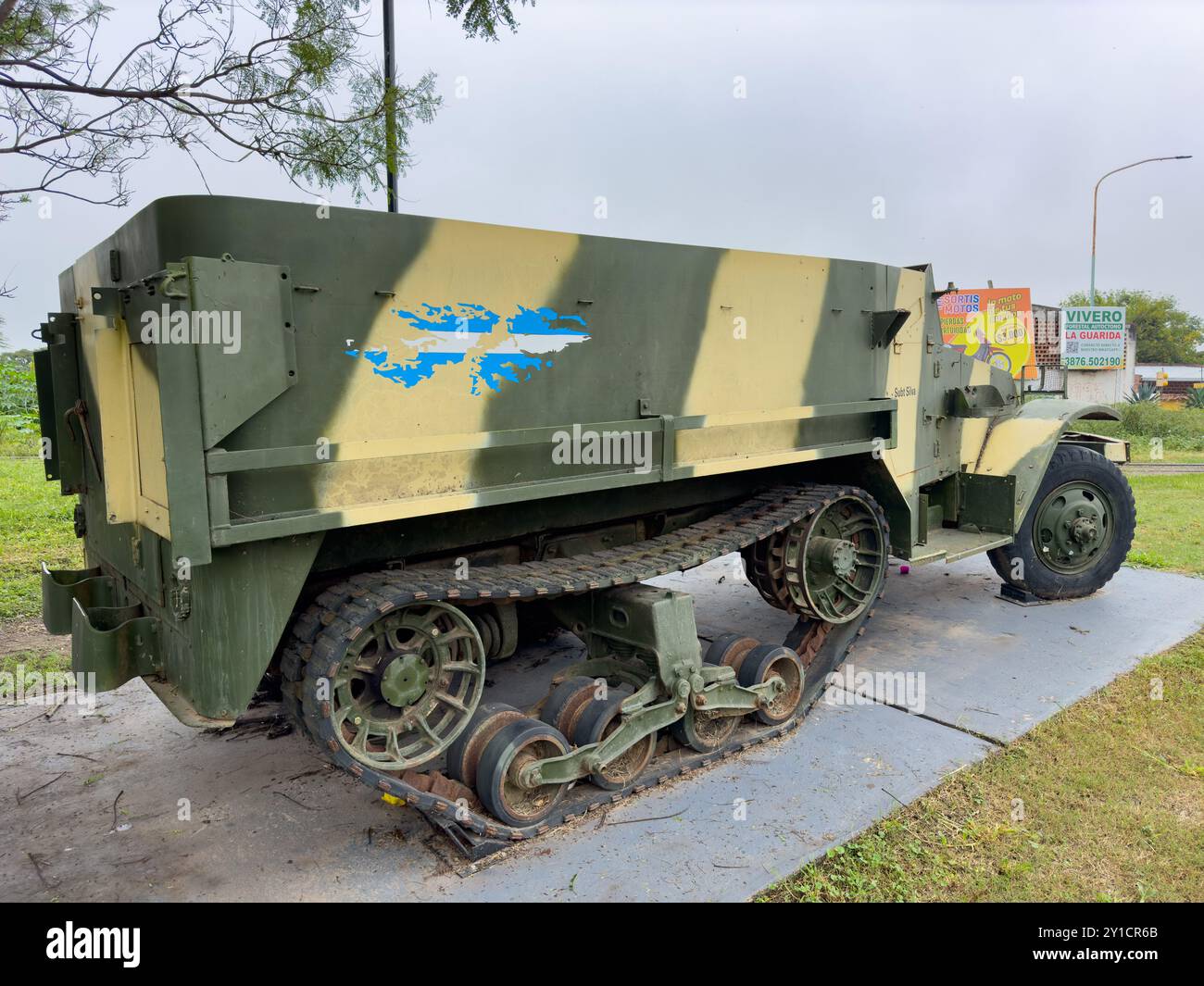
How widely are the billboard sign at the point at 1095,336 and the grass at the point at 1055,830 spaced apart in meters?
16.0

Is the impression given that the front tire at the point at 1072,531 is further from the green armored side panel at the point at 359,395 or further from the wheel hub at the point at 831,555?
the green armored side panel at the point at 359,395

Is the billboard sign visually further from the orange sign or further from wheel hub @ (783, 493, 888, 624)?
wheel hub @ (783, 493, 888, 624)

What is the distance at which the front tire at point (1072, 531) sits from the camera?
6.98m

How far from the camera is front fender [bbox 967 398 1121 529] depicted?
645 centimetres

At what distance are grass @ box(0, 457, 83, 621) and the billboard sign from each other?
59.5 feet

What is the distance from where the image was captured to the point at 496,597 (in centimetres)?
365

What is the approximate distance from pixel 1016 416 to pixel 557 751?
4.88 metres

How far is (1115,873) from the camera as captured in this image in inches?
140

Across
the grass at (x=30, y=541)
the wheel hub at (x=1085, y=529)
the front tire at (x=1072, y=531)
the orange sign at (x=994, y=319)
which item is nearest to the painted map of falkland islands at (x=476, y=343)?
the front tire at (x=1072, y=531)

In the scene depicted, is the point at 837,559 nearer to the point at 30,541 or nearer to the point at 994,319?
the point at 30,541

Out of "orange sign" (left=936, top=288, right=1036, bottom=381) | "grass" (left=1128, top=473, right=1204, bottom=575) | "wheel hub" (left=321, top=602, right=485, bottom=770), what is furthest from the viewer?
"orange sign" (left=936, top=288, right=1036, bottom=381)

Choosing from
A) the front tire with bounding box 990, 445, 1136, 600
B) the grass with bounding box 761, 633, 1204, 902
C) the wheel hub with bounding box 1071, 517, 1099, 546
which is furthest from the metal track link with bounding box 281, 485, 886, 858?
the wheel hub with bounding box 1071, 517, 1099, 546

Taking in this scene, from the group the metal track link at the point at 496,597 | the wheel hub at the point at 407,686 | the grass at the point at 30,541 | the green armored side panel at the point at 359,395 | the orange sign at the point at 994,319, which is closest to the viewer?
the green armored side panel at the point at 359,395

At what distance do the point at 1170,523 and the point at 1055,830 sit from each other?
26.0 ft
